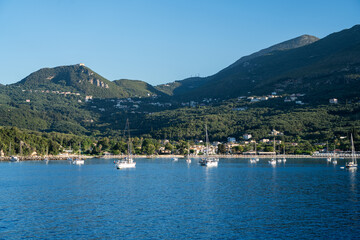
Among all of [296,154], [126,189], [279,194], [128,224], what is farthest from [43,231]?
[296,154]

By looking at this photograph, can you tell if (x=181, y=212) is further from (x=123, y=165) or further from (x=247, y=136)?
(x=247, y=136)

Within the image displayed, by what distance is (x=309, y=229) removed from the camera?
29.6m

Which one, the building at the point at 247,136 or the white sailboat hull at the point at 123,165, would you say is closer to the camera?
the white sailboat hull at the point at 123,165

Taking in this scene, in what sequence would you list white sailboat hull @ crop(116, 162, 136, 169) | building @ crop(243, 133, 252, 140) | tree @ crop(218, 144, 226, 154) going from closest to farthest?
1. white sailboat hull @ crop(116, 162, 136, 169)
2. tree @ crop(218, 144, 226, 154)
3. building @ crop(243, 133, 252, 140)

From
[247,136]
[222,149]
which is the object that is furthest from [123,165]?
[247,136]

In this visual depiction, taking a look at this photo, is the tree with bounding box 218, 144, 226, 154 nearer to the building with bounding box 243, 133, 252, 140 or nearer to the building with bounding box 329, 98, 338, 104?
the building with bounding box 243, 133, 252, 140

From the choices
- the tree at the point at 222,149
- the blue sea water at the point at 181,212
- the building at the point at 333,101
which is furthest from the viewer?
the building at the point at 333,101

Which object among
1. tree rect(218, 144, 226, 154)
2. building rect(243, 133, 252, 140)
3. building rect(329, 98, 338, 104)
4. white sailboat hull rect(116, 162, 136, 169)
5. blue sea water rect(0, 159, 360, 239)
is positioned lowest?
blue sea water rect(0, 159, 360, 239)

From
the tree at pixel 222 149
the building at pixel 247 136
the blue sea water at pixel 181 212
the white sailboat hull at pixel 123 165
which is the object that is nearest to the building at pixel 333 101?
the building at pixel 247 136

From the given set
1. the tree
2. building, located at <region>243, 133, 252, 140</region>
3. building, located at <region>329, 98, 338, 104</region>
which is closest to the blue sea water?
the tree

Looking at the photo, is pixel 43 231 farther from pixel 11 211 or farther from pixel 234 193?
pixel 234 193

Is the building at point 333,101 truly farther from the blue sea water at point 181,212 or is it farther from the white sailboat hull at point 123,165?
the blue sea water at point 181,212

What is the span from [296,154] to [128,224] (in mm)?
131247

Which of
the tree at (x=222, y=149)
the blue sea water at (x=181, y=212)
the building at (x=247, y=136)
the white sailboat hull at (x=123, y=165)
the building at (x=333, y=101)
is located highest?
the building at (x=333, y=101)
